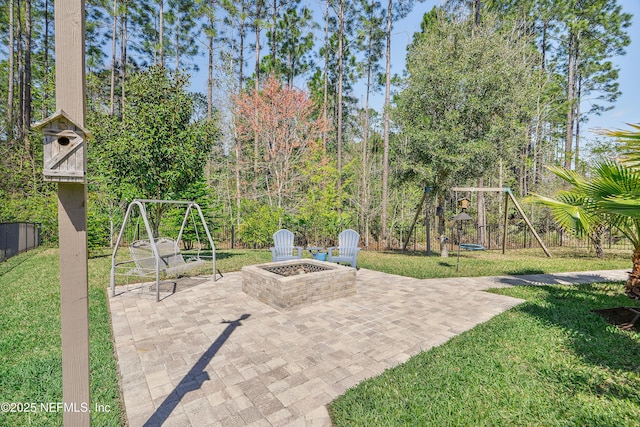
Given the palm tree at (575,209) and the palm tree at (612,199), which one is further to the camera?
the palm tree at (575,209)

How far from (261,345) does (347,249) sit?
4191 millimetres

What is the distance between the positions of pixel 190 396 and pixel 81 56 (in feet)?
8.08

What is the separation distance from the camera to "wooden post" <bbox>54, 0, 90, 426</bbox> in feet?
5.10

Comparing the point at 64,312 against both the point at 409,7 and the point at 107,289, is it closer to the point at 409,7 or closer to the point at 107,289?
the point at 107,289

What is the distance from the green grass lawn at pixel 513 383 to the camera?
2102 mm

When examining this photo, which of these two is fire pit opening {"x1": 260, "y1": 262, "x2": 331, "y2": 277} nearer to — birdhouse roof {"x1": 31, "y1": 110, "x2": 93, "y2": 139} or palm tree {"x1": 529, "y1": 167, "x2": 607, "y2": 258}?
birdhouse roof {"x1": 31, "y1": 110, "x2": 93, "y2": 139}

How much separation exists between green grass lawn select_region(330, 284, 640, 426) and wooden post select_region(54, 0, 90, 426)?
163cm

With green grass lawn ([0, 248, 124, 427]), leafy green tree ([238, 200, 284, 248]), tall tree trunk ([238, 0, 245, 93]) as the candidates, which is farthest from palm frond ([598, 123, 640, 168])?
tall tree trunk ([238, 0, 245, 93])

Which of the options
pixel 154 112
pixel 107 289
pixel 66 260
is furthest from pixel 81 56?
pixel 154 112

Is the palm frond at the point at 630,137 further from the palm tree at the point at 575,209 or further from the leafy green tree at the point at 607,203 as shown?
the palm tree at the point at 575,209

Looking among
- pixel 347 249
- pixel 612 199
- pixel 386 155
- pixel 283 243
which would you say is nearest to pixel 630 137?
pixel 612 199

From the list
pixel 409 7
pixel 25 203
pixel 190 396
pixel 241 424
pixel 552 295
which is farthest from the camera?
pixel 409 7

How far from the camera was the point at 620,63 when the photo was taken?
18469 millimetres

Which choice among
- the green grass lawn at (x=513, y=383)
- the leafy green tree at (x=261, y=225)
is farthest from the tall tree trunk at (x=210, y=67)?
the green grass lawn at (x=513, y=383)
